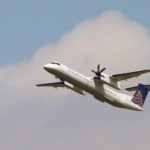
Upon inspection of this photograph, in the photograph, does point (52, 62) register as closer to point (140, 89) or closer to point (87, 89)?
point (87, 89)

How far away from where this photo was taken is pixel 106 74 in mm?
90062

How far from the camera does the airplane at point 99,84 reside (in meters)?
85.6

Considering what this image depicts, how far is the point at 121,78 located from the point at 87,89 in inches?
188

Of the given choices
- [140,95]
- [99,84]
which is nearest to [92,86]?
[99,84]

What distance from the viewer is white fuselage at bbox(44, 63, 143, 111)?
85375mm

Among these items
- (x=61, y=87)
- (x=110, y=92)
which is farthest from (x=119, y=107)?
(x=61, y=87)

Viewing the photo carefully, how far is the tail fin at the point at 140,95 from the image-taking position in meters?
96.1

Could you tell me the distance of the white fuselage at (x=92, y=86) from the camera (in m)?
85.4

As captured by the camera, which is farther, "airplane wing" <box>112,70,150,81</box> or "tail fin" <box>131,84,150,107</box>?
"tail fin" <box>131,84,150,107</box>

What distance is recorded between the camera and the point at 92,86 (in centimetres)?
8806

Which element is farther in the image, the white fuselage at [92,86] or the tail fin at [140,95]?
the tail fin at [140,95]

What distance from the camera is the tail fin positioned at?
96062mm

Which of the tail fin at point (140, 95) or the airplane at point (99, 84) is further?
the tail fin at point (140, 95)

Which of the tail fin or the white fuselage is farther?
the tail fin
